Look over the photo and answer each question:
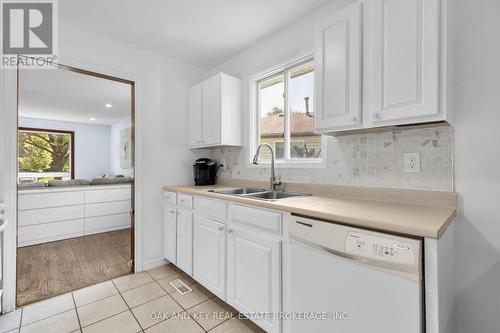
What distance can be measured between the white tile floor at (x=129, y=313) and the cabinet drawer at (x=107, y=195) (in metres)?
2.10

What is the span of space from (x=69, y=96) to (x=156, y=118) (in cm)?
296

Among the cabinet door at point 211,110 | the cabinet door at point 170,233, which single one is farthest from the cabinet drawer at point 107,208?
the cabinet door at point 211,110

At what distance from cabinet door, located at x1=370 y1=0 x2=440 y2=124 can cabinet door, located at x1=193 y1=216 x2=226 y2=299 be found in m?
1.36

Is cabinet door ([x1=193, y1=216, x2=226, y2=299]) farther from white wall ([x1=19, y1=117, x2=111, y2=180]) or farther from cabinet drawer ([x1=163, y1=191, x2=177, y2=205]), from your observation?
white wall ([x1=19, y1=117, x2=111, y2=180])

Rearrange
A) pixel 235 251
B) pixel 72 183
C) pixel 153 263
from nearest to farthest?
pixel 235 251 → pixel 153 263 → pixel 72 183

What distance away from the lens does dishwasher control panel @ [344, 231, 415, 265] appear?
86 cm

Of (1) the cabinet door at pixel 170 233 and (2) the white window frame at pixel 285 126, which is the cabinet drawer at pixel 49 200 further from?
(2) the white window frame at pixel 285 126

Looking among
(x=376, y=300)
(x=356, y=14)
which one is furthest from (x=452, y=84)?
(x=376, y=300)

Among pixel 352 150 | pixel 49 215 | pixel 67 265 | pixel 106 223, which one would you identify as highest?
pixel 352 150

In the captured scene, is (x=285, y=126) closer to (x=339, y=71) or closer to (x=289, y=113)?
(x=289, y=113)

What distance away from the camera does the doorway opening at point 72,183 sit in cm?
247

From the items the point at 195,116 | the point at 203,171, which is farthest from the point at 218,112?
the point at 203,171

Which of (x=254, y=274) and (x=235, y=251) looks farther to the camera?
(x=235, y=251)

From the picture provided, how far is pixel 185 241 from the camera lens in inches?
87.6
